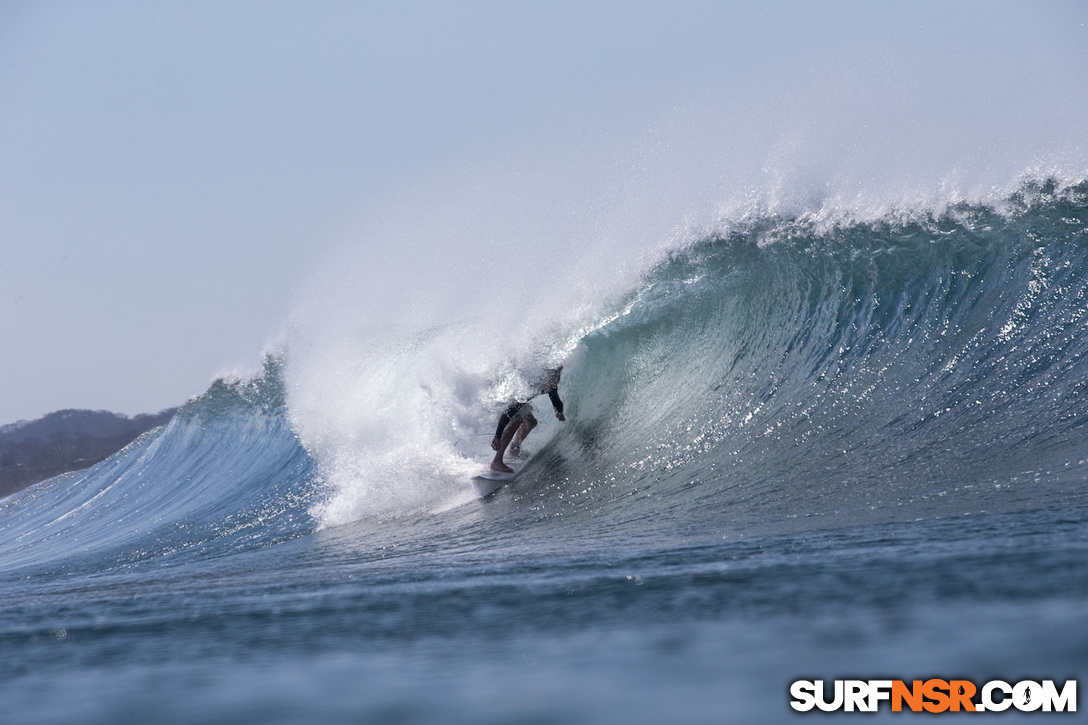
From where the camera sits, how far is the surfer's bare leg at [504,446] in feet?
27.3

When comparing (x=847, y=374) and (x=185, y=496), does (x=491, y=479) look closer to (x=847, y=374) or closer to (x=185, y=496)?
(x=847, y=374)

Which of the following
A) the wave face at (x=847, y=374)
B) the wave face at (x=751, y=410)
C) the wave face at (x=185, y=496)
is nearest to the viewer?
the wave face at (x=847, y=374)

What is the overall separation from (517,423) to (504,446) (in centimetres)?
32

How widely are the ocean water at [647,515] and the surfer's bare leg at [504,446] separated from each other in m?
0.31

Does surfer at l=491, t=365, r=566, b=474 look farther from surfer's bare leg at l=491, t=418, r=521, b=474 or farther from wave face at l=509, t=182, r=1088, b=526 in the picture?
wave face at l=509, t=182, r=1088, b=526

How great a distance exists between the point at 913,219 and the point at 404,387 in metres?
6.27

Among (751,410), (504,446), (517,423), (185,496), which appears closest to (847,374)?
(751,410)

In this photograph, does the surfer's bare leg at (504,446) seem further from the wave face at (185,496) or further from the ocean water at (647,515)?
the wave face at (185,496)

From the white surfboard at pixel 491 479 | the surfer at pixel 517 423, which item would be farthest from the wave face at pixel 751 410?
the surfer at pixel 517 423

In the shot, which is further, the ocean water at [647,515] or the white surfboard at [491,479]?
the white surfboard at [491,479]

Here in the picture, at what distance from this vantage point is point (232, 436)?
47.6ft

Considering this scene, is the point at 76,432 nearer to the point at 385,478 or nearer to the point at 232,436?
the point at 232,436

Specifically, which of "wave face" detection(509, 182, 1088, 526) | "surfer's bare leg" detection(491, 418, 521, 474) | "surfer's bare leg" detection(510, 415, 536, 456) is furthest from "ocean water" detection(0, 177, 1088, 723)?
"surfer's bare leg" detection(491, 418, 521, 474)

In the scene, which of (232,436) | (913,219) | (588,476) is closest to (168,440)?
(232,436)
